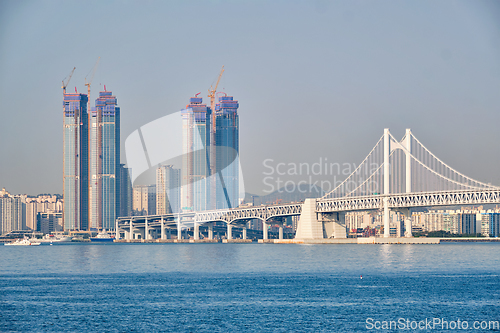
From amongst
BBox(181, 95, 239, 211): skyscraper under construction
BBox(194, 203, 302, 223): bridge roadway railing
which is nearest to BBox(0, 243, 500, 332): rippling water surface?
BBox(194, 203, 302, 223): bridge roadway railing

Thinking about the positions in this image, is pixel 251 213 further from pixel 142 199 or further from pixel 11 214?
pixel 11 214

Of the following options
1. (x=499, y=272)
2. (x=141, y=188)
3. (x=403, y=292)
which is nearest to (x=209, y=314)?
(x=403, y=292)

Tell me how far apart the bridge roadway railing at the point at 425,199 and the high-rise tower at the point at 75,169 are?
9197 cm

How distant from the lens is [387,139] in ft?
254

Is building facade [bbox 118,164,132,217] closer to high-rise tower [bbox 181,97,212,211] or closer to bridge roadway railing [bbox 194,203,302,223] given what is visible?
high-rise tower [bbox 181,97,212,211]

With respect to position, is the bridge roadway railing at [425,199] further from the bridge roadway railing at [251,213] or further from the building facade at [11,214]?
the building facade at [11,214]

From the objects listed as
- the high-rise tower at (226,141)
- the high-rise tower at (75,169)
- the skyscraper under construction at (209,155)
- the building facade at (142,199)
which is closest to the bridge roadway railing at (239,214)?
the skyscraper under construction at (209,155)

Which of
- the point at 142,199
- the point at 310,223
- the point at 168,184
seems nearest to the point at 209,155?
the point at 168,184

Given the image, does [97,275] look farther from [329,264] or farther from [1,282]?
[329,264]

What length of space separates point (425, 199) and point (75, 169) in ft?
338

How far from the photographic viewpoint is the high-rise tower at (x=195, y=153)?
6619 inches

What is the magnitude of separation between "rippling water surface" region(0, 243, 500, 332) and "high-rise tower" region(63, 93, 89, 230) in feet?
384

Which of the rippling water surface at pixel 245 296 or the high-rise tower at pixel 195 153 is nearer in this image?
the rippling water surface at pixel 245 296

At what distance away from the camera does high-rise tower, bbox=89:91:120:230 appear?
158 m
